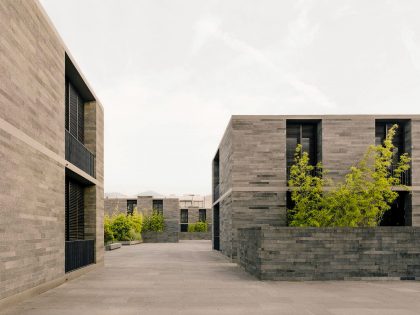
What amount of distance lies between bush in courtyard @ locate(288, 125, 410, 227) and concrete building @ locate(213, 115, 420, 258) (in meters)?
0.55

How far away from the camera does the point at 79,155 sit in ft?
54.4

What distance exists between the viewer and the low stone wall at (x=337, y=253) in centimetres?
1410

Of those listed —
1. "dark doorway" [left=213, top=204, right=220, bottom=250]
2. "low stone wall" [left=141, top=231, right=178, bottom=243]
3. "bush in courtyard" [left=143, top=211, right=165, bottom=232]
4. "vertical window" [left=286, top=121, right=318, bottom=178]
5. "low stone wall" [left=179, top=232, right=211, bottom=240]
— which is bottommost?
"low stone wall" [left=179, top=232, right=211, bottom=240]

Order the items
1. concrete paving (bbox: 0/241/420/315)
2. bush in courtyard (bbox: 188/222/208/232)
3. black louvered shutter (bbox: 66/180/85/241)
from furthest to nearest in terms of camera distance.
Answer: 1. bush in courtyard (bbox: 188/222/208/232)
2. black louvered shutter (bbox: 66/180/85/241)
3. concrete paving (bbox: 0/241/420/315)

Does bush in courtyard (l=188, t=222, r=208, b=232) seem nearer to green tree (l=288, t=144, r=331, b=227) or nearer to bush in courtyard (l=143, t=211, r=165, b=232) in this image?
bush in courtyard (l=143, t=211, r=165, b=232)

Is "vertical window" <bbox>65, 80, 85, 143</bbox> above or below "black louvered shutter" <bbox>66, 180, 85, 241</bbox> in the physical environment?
above

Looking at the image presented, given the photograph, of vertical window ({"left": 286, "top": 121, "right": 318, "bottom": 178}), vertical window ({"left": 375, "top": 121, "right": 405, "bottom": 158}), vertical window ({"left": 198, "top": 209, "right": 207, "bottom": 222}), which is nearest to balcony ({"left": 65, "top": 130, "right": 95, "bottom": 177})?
vertical window ({"left": 286, "top": 121, "right": 318, "bottom": 178})

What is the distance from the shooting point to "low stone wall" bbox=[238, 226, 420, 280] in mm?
14102

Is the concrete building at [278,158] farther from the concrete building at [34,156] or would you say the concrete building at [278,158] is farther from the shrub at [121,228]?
the shrub at [121,228]

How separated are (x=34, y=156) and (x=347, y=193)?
1157cm

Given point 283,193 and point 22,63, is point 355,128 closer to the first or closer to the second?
point 283,193

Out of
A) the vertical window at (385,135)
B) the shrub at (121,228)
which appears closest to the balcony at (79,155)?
the vertical window at (385,135)

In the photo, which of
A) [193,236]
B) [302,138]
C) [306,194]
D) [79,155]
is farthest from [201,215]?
[79,155]

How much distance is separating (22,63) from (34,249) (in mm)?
4187
